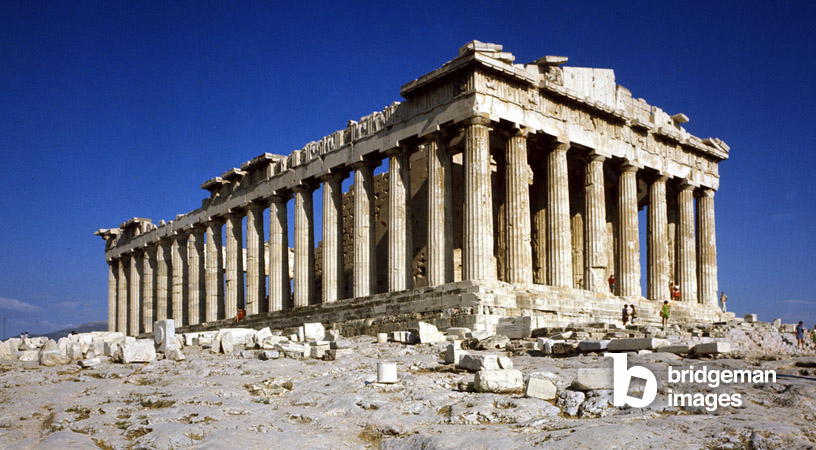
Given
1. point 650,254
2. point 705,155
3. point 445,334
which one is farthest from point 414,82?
point 705,155

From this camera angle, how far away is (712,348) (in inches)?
597

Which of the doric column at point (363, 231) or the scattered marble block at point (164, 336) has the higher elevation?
the doric column at point (363, 231)

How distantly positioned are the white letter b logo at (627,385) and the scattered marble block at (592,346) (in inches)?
165

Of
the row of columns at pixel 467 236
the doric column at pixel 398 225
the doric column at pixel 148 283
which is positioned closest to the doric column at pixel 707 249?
the row of columns at pixel 467 236

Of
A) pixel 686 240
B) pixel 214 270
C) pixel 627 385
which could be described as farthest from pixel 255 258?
pixel 627 385

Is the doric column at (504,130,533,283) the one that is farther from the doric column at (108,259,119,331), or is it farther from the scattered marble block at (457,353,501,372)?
the doric column at (108,259,119,331)

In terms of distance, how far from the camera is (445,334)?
22547 millimetres

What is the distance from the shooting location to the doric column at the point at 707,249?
114 feet

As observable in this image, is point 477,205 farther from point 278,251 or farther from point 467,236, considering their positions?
point 278,251

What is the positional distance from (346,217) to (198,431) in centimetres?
2868

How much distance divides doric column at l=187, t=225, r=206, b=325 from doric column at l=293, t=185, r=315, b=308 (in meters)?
10.2

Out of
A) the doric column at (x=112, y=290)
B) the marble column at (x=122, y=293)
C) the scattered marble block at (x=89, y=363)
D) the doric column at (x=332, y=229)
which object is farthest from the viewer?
the doric column at (x=112, y=290)

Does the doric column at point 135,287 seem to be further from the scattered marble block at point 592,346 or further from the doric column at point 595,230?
the scattered marble block at point 592,346

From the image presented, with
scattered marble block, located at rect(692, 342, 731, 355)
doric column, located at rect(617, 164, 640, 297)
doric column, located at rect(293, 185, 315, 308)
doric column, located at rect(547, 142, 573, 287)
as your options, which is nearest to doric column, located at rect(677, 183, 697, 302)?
doric column, located at rect(617, 164, 640, 297)
